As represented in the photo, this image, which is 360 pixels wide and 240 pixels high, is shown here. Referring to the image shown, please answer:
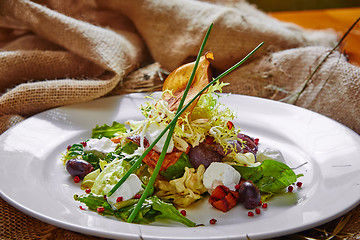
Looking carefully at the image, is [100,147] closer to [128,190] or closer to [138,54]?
[128,190]

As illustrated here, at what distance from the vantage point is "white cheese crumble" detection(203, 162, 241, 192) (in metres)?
1.90

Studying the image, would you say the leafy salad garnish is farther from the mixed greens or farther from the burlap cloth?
the burlap cloth

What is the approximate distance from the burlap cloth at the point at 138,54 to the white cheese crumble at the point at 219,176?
1.08 m

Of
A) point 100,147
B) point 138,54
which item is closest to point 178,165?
point 100,147

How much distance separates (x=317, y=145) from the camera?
236 centimetres

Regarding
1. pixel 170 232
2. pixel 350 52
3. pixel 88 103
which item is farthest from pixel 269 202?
pixel 350 52

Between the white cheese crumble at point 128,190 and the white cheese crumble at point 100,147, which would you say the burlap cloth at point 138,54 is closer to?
the white cheese crumble at point 100,147

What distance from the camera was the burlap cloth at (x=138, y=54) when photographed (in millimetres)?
2773

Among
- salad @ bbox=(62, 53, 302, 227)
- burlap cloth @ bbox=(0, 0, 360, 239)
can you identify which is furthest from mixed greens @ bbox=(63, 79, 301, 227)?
burlap cloth @ bbox=(0, 0, 360, 239)

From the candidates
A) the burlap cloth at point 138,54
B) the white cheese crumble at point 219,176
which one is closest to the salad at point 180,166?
the white cheese crumble at point 219,176

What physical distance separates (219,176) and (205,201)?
125mm

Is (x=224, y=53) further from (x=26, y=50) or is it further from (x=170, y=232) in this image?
(x=170, y=232)

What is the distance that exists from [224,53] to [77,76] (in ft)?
3.52

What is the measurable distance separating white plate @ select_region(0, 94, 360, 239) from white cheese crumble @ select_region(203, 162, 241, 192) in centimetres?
9
